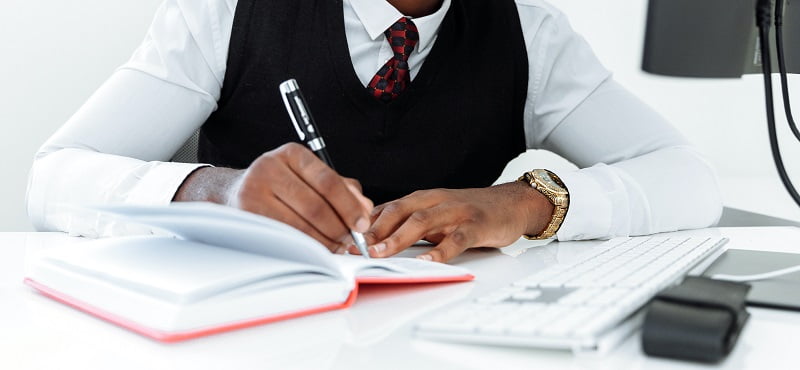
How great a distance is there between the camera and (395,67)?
1458 mm

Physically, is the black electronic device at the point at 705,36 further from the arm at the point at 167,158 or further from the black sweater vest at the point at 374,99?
the black sweater vest at the point at 374,99

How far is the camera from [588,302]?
0.64 metres

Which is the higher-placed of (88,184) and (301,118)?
(301,118)

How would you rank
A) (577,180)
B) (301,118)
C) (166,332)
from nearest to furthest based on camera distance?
(166,332) → (301,118) → (577,180)

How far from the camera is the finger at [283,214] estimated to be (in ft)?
2.92

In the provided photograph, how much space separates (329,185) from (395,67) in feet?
2.08

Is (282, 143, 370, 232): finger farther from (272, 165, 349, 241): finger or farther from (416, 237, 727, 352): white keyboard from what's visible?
(416, 237, 727, 352): white keyboard

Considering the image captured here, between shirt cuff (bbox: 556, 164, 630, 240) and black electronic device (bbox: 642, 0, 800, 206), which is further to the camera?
shirt cuff (bbox: 556, 164, 630, 240)

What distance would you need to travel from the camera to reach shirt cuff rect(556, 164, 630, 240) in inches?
45.9

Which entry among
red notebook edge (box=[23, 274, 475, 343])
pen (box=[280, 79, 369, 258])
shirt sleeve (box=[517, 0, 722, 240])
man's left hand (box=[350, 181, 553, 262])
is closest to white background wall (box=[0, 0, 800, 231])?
shirt sleeve (box=[517, 0, 722, 240])

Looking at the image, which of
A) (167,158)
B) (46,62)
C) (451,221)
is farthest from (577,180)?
(46,62)

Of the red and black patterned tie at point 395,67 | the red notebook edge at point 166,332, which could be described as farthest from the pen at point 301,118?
the red and black patterned tie at point 395,67

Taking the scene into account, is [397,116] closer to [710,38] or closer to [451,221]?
[451,221]

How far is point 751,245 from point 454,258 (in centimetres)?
41
